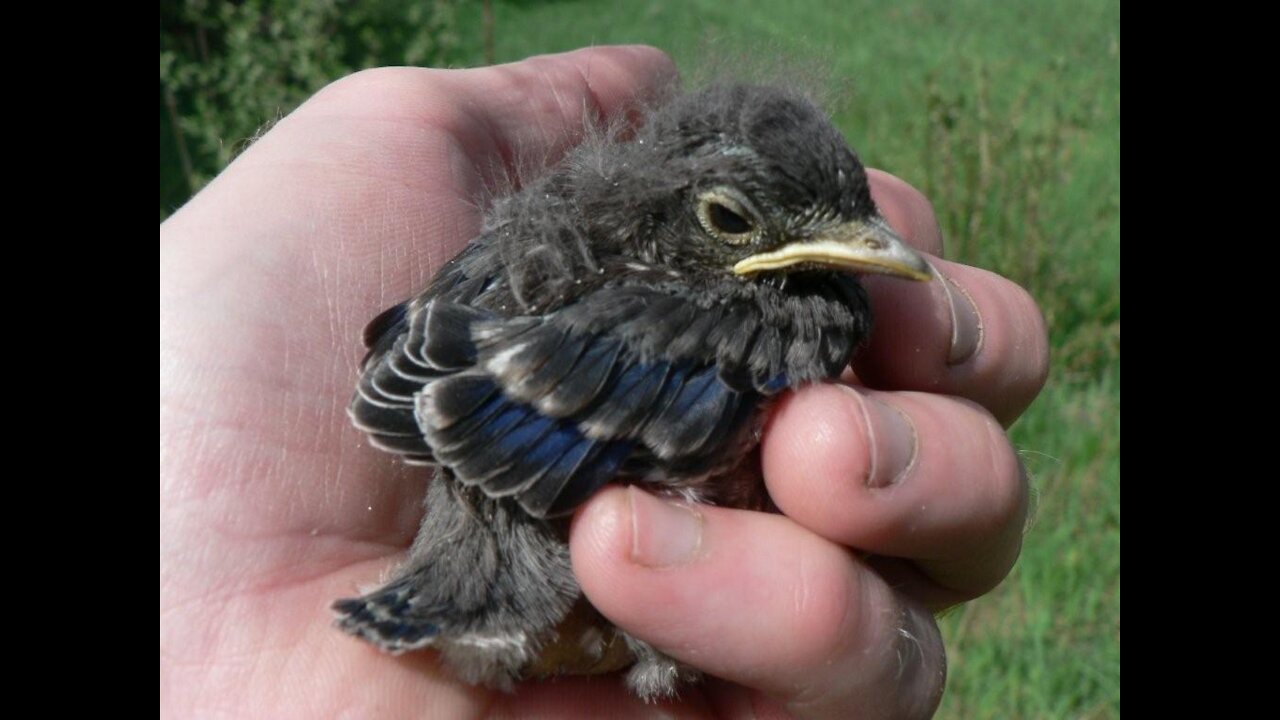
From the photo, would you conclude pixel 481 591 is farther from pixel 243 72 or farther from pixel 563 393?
pixel 243 72

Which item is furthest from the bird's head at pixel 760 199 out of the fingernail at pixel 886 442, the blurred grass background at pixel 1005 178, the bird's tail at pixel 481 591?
the blurred grass background at pixel 1005 178

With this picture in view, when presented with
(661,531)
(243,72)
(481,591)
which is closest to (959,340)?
(661,531)

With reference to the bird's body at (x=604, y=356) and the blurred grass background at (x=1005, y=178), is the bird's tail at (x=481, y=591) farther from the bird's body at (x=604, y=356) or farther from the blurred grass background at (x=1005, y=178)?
the blurred grass background at (x=1005, y=178)

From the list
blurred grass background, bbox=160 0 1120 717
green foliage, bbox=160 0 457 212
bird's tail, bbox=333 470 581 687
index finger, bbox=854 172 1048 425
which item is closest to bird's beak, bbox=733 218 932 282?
index finger, bbox=854 172 1048 425

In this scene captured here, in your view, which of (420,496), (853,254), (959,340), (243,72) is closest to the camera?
(853,254)

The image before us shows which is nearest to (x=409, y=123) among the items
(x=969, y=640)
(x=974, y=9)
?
(x=969, y=640)

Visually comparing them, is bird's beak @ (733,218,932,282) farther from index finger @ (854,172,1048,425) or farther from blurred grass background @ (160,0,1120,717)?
blurred grass background @ (160,0,1120,717)
